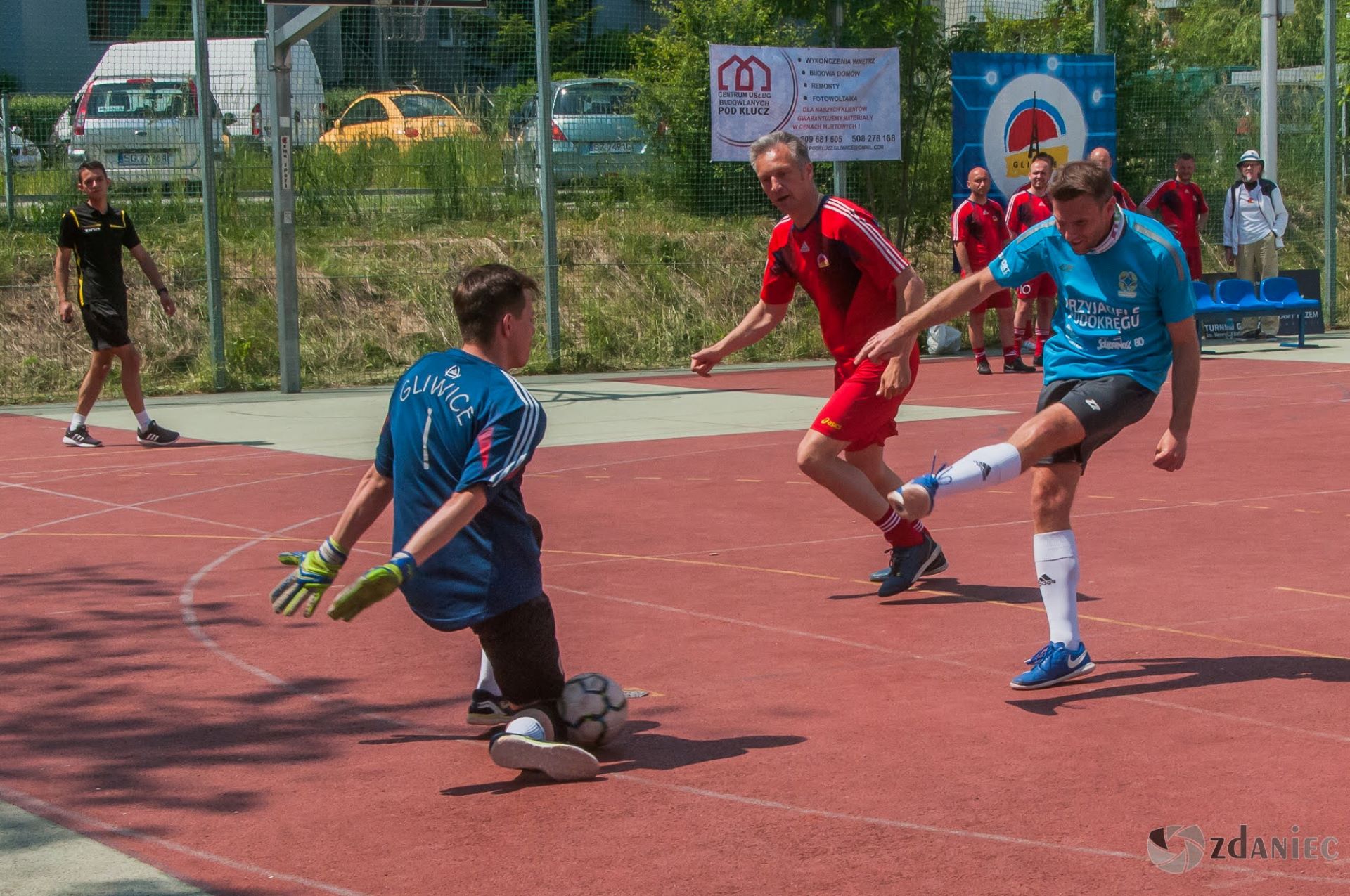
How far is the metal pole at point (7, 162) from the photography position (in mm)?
17984

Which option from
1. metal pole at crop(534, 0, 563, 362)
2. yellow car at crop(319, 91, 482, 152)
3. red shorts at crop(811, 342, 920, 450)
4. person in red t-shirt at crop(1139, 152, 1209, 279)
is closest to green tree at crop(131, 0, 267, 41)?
yellow car at crop(319, 91, 482, 152)

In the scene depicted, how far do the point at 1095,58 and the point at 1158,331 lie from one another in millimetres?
16323

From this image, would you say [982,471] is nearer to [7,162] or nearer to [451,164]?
[451,164]

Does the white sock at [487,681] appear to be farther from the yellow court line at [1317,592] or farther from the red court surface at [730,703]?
the yellow court line at [1317,592]

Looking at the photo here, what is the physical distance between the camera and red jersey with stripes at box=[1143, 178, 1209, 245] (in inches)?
752

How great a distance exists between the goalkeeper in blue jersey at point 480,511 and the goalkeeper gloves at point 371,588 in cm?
14

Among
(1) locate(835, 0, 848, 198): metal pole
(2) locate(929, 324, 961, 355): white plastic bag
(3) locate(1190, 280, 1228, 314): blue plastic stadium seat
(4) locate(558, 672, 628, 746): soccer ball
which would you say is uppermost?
(1) locate(835, 0, 848, 198): metal pole

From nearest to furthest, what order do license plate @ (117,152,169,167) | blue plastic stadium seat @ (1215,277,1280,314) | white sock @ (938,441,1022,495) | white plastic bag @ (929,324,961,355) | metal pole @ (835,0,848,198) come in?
white sock @ (938,441,1022,495), license plate @ (117,152,169,167), blue plastic stadium seat @ (1215,277,1280,314), metal pole @ (835,0,848,198), white plastic bag @ (929,324,961,355)

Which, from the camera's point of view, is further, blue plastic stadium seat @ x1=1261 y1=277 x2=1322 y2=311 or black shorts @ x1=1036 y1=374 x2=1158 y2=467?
blue plastic stadium seat @ x1=1261 y1=277 x2=1322 y2=311

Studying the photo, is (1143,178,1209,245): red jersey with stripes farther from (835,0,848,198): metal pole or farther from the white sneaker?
the white sneaker

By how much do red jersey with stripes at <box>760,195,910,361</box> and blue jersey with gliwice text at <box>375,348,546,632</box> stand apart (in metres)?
2.71

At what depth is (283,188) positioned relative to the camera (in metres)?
16.0

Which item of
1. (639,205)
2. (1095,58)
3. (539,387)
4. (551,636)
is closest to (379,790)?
(551,636)

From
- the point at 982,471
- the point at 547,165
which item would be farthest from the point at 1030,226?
the point at 982,471
